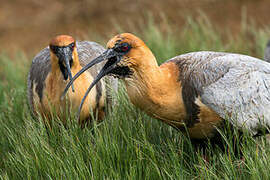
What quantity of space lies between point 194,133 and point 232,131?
0.26 meters

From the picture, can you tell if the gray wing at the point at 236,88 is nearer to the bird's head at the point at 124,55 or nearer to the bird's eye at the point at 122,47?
the bird's head at the point at 124,55

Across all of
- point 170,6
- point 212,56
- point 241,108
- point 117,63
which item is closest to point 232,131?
point 241,108

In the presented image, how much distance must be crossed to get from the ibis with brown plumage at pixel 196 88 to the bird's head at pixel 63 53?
0.57m

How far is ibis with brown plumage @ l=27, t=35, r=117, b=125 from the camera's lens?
3.38 metres

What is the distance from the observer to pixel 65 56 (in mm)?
3346

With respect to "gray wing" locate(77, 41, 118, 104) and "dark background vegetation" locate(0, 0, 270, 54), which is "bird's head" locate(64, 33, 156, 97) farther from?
"dark background vegetation" locate(0, 0, 270, 54)

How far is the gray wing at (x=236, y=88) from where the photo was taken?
2852 millimetres

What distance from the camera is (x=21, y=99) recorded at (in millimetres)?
4207

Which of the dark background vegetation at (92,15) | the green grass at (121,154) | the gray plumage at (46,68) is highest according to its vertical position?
the dark background vegetation at (92,15)

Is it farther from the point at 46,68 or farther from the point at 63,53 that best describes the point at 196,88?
the point at 46,68

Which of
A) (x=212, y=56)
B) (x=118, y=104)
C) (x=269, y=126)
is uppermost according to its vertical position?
(x=212, y=56)

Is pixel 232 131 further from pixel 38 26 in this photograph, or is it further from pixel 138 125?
pixel 38 26

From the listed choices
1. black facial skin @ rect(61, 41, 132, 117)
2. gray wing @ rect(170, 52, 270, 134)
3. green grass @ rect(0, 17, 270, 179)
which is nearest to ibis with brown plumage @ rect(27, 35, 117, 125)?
green grass @ rect(0, 17, 270, 179)

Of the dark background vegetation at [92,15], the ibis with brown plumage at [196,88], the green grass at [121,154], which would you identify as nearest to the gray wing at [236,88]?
the ibis with brown plumage at [196,88]
